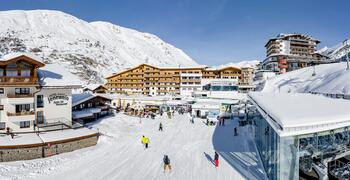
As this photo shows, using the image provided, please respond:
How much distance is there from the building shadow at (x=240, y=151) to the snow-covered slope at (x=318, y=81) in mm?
15331

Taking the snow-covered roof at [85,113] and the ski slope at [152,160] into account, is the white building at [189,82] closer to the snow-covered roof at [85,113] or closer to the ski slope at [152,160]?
the snow-covered roof at [85,113]

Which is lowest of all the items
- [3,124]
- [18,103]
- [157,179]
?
[157,179]

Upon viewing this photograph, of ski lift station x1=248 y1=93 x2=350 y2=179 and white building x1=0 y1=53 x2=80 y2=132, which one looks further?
white building x1=0 y1=53 x2=80 y2=132

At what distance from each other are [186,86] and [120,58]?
311ft

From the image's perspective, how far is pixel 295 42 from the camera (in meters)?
107

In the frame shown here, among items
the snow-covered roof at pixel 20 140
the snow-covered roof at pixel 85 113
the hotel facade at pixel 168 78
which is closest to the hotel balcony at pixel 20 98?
the snow-covered roof at pixel 20 140

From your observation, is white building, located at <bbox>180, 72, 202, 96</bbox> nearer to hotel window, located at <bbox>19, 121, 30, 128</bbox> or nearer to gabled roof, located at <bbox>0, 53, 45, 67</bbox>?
gabled roof, located at <bbox>0, 53, 45, 67</bbox>

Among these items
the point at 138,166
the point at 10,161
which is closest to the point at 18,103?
the point at 10,161

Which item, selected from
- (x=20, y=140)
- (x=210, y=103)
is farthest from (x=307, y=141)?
(x=210, y=103)

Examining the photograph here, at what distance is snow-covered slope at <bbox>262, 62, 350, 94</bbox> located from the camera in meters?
38.1

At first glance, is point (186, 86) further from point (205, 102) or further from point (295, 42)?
point (295, 42)

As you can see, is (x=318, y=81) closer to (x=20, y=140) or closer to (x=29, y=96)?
(x=29, y=96)

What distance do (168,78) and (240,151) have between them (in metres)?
57.2

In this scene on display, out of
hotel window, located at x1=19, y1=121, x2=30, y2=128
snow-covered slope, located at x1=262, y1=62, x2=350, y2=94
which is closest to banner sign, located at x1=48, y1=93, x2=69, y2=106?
hotel window, located at x1=19, y1=121, x2=30, y2=128
